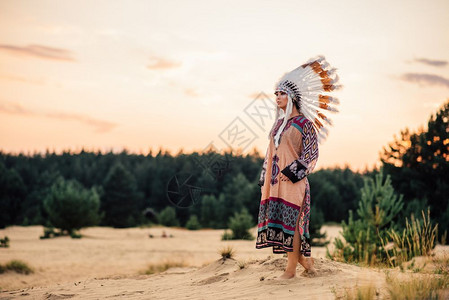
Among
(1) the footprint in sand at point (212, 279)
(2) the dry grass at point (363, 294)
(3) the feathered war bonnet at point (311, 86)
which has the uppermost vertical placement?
(3) the feathered war bonnet at point (311, 86)

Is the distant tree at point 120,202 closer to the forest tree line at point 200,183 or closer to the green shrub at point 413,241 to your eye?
the forest tree line at point 200,183

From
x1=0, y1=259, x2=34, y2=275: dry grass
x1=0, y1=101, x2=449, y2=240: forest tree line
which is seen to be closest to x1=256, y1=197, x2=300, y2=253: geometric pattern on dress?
x1=0, y1=101, x2=449, y2=240: forest tree line

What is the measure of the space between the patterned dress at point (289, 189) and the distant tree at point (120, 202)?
140ft

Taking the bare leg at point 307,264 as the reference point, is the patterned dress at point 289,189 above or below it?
above

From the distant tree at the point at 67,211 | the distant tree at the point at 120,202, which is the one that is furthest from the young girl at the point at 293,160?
the distant tree at the point at 120,202

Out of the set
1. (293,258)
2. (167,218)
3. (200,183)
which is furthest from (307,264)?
(200,183)

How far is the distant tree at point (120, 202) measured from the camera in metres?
47.9

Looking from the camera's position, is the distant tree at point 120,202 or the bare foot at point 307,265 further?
the distant tree at point 120,202

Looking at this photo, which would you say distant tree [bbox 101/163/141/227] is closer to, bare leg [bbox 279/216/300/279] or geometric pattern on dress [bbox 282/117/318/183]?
bare leg [bbox 279/216/300/279]

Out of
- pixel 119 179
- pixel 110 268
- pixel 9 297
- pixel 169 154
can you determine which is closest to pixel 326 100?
pixel 9 297

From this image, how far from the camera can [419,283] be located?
471cm

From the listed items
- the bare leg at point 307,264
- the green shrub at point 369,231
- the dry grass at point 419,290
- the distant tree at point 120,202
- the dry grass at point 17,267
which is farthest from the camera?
the distant tree at point 120,202

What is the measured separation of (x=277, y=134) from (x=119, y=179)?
1812 inches

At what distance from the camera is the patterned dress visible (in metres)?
5.73
